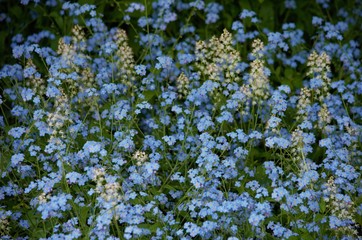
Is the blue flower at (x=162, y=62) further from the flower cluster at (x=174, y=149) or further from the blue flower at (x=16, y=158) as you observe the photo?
the blue flower at (x=16, y=158)

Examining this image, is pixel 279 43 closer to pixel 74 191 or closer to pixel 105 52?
pixel 105 52

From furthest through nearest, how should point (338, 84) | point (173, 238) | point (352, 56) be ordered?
point (352, 56), point (338, 84), point (173, 238)

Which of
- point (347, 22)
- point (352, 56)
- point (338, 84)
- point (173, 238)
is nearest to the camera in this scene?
point (173, 238)

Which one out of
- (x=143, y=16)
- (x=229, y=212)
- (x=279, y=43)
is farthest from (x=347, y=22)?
(x=229, y=212)

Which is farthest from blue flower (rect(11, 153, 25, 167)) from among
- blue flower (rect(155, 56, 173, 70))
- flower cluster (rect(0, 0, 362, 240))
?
blue flower (rect(155, 56, 173, 70))

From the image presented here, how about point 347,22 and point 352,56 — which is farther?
point 347,22

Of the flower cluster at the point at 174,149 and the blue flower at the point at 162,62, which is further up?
the blue flower at the point at 162,62

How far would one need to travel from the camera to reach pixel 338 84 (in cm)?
673

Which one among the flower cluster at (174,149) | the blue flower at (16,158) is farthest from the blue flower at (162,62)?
the blue flower at (16,158)

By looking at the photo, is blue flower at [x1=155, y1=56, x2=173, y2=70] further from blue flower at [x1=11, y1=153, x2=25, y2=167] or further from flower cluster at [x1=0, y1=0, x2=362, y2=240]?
blue flower at [x1=11, y1=153, x2=25, y2=167]

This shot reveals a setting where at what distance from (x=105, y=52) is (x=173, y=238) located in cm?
243

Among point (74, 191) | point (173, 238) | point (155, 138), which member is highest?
point (155, 138)

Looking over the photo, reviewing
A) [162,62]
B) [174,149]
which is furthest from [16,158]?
[162,62]

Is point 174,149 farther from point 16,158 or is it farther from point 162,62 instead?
point 16,158
